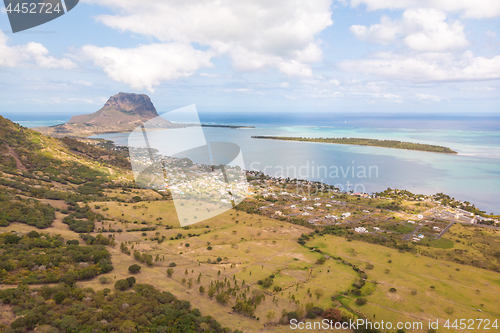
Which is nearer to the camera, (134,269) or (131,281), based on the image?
(131,281)

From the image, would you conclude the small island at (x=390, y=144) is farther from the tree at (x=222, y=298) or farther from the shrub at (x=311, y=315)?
the tree at (x=222, y=298)

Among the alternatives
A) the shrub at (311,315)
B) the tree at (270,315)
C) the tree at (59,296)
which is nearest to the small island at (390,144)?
the shrub at (311,315)

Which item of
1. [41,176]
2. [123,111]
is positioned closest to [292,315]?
[41,176]

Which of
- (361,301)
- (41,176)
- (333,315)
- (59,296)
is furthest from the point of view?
(41,176)

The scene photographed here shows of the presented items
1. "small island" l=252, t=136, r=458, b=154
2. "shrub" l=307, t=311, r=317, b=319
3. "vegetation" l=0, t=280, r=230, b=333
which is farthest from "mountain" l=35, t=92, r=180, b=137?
"shrub" l=307, t=311, r=317, b=319

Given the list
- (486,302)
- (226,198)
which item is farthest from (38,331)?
(226,198)

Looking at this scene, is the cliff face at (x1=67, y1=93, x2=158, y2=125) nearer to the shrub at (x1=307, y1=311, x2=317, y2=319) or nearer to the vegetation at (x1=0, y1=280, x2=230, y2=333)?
the vegetation at (x1=0, y1=280, x2=230, y2=333)

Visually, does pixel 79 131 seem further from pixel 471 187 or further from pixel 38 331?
pixel 471 187

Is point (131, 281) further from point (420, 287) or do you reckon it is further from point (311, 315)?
point (420, 287)
